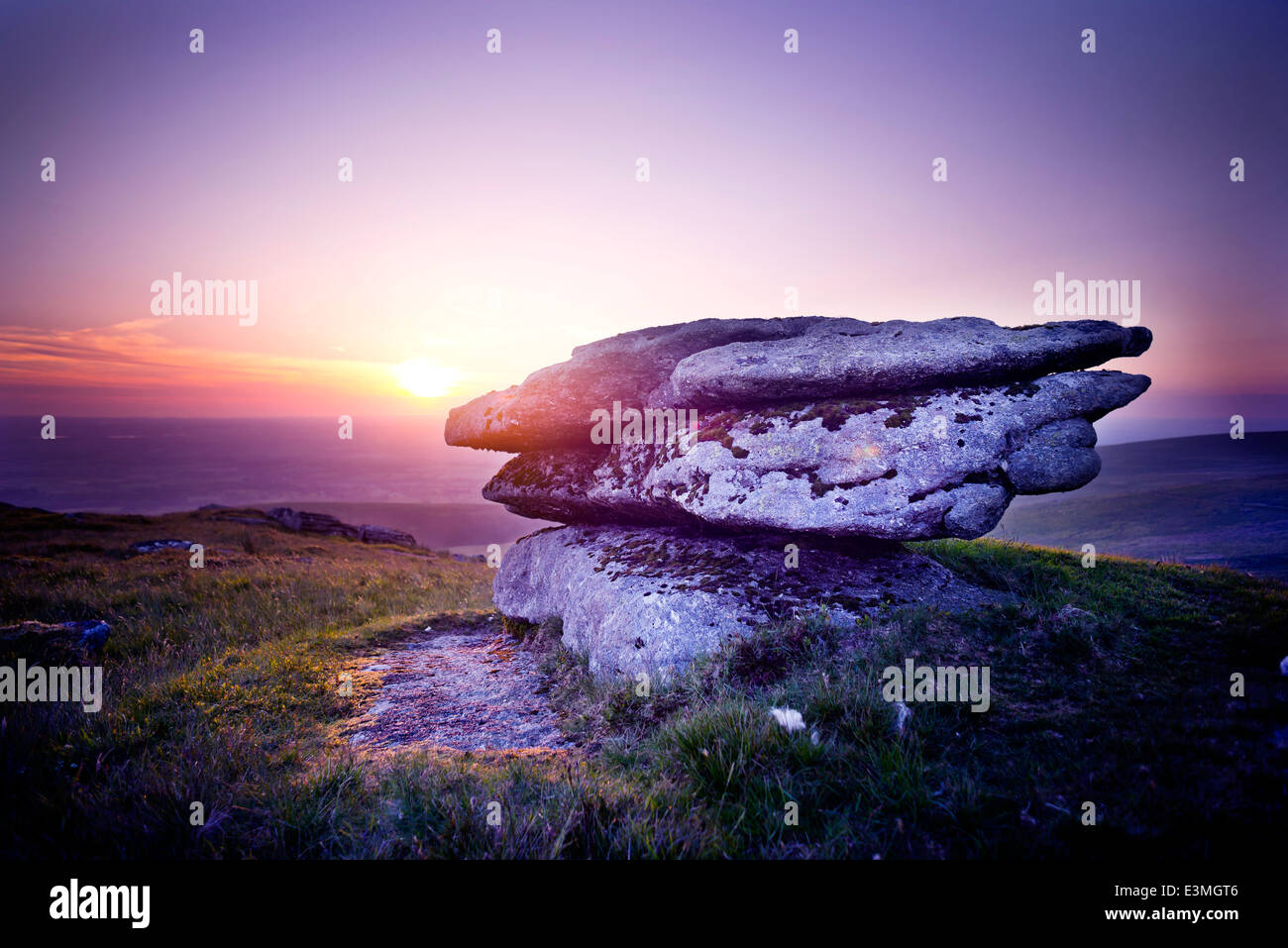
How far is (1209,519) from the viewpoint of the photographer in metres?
22.6

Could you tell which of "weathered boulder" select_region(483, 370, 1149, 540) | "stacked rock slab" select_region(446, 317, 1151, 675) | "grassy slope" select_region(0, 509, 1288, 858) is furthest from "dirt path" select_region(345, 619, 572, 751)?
"weathered boulder" select_region(483, 370, 1149, 540)

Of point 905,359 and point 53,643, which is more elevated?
point 905,359

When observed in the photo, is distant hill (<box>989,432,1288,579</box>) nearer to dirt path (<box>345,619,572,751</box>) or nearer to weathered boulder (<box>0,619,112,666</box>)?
dirt path (<box>345,619,572,751</box>)

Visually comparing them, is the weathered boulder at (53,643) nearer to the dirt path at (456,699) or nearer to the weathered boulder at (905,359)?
the dirt path at (456,699)

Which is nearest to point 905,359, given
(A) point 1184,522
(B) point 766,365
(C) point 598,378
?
(B) point 766,365

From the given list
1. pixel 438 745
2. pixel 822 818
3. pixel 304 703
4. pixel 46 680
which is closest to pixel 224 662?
pixel 46 680

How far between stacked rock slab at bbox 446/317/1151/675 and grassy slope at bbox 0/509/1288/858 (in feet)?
3.49

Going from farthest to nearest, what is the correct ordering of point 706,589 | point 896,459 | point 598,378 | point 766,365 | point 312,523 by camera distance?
point 312,523, point 598,378, point 766,365, point 706,589, point 896,459

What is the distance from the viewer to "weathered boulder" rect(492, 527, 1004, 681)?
7.43 metres

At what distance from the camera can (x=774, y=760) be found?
13.3ft

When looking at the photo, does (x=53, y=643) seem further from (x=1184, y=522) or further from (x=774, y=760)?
(x=1184, y=522)

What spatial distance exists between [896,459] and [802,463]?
1.32 metres

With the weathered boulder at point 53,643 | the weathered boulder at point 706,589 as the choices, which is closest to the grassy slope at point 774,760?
the weathered boulder at point 53,643
